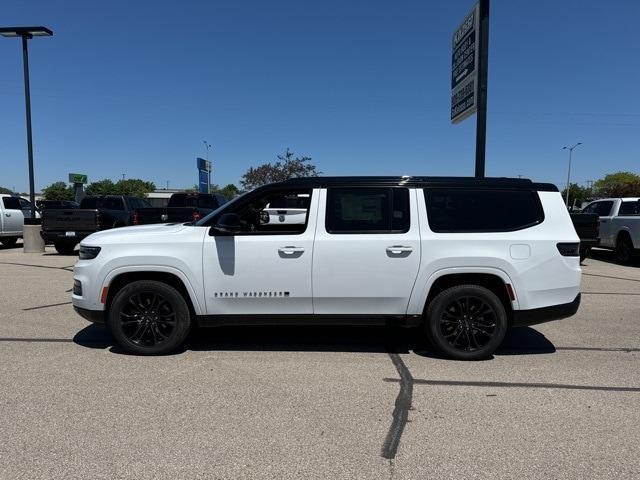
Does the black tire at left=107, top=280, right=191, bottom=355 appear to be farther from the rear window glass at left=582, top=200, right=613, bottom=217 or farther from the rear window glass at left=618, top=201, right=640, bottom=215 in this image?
the rear window glass at left=582, top=200, right=613, bottom=217

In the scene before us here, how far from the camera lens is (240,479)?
2957mm

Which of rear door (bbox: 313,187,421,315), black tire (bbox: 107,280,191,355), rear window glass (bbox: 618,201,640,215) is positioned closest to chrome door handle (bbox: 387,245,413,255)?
rear door (bbox: 313,187,421,315)

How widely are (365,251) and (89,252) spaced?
283 centimetres

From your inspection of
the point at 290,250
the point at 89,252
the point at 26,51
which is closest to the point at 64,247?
the point at 26,51

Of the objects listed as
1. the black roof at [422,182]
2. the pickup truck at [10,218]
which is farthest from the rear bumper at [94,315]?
the pickup truck at [10,218]

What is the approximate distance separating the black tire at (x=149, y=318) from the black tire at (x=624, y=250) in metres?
12.9

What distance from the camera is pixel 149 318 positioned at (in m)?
5.10

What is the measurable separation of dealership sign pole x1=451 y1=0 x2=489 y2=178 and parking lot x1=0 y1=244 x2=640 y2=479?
526cm

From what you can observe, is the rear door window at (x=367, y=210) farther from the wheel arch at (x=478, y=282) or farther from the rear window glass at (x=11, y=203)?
the rear window glass at (x=11, y=203)


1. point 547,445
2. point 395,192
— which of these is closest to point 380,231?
point 395,192

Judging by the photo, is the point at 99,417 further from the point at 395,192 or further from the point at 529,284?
the point at 529,284

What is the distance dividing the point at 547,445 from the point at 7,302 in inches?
305

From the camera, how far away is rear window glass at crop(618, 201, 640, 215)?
14.1m

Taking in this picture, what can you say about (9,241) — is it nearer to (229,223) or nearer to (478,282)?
(229,223)
